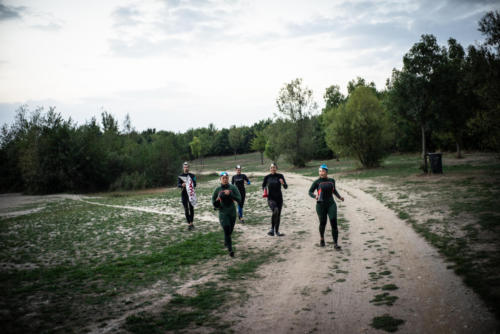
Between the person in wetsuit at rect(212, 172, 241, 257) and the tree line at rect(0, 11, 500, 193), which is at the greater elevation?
the tree line at rect(0, 11, 500, 193)

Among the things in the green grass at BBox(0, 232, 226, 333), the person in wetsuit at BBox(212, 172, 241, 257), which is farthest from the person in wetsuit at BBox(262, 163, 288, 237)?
the green grass at BBox(0, 232, 226, 333)

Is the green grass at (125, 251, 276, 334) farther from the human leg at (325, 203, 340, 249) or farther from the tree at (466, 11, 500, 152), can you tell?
the tree at (466, 11, 500, 152)

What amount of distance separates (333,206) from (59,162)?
3860 centimetres

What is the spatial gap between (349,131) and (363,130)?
146cm

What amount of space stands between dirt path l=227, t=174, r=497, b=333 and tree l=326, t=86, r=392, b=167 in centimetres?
2458

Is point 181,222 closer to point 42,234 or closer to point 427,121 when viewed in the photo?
point 42,234

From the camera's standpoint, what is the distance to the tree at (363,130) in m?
32.9

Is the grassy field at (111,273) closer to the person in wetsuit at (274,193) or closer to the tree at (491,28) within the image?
the person in wetsuit at (274,193)

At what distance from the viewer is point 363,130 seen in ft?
108

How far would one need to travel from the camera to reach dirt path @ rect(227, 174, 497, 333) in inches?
184

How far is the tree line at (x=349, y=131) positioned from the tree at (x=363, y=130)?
11 centimetres

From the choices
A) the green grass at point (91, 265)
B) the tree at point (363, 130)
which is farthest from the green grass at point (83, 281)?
the tree at point (363, 130)

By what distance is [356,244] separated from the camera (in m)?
8.92

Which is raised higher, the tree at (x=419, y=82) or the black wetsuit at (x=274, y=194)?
the tree at (x=419, y=82)
